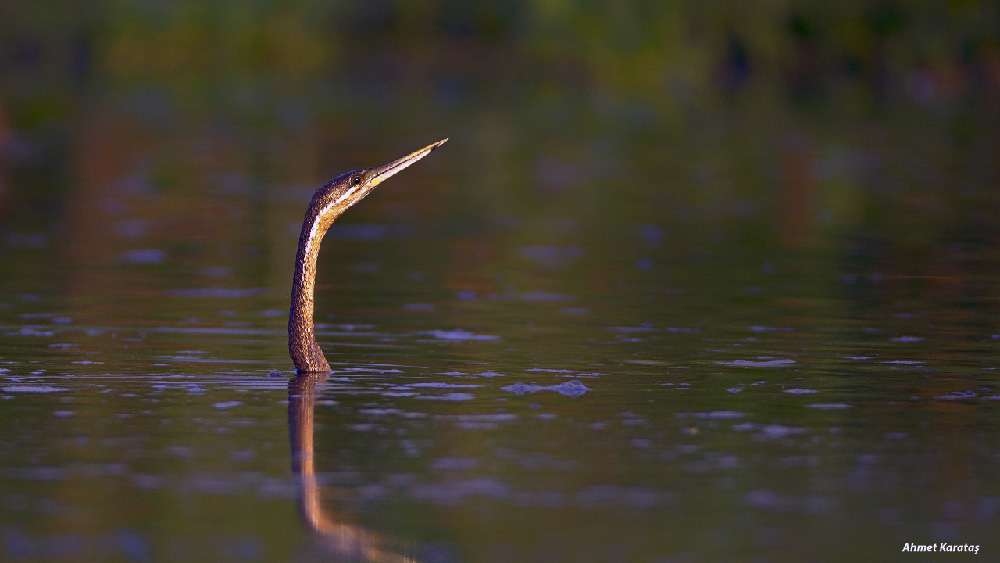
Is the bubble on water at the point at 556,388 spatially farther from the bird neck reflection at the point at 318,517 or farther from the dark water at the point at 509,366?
the bird neck reflection at the point at 318,517

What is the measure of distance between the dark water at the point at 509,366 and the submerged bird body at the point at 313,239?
0.84 ft

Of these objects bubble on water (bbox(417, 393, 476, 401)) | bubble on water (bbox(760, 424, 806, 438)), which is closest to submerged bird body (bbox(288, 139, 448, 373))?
bubble on water (bbox(417, 393, 476, 401))

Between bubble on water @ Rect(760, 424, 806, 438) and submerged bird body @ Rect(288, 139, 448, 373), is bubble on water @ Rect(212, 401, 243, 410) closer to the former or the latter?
submerged bird body @ Rect(288, 139, 448, 373)

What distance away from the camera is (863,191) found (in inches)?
1027

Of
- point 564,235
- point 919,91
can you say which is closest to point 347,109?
point 919,91

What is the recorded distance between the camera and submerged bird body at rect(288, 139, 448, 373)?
33.5 ft

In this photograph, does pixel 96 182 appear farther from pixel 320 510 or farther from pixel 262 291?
pixel 320 510

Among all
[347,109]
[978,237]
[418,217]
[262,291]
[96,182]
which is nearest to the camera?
[262,291]

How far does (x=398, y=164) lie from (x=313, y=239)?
0.72m

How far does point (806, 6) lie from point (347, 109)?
1252 cm

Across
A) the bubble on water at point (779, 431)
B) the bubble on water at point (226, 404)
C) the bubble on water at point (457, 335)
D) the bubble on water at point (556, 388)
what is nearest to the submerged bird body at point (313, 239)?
the bubble on water at point (226, 404)

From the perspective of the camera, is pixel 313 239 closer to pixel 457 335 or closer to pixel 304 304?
pixel 304 304

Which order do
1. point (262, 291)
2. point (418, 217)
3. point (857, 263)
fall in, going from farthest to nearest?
point (418, 217) → point (857, 263) → point (262, 291)

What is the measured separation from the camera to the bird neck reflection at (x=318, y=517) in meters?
6.95
